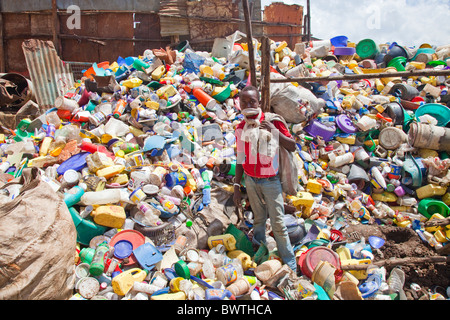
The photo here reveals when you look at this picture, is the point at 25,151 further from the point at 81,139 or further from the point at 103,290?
the point at 103,290

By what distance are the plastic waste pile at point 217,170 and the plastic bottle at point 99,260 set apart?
0.04ft

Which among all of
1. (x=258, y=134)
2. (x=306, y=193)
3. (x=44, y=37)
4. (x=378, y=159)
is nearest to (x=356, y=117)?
(x=378, y=159)

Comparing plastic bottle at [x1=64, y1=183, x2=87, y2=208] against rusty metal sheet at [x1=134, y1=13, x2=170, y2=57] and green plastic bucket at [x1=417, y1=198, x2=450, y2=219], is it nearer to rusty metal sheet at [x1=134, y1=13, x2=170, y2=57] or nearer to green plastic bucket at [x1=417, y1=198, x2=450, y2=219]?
green plastic bucket at [x1=417, y1=198, x2=450, y2=219]

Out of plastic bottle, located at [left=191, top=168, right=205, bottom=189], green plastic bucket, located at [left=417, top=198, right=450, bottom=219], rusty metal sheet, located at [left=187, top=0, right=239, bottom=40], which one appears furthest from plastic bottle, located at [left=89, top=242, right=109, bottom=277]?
rusty metal sheet, located at [left=187, top=0, right=239, bottom=40]

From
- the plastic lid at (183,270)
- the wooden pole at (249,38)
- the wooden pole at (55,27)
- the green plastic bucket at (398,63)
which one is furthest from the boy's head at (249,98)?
the wooden pole at (55,27)

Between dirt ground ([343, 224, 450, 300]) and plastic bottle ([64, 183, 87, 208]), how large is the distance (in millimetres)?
3018

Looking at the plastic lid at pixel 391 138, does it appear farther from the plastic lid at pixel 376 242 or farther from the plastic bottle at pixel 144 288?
the plastic bottle at pixel 144 288

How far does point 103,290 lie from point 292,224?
185 cm

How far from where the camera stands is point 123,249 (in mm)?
2820

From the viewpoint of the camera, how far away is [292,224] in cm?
322

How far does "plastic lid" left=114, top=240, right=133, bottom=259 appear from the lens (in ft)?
9.05

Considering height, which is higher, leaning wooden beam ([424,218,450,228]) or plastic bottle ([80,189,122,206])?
plastic bottle ([80,189,122,206])

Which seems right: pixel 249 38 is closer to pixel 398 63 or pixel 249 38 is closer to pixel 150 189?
pixel 150 189

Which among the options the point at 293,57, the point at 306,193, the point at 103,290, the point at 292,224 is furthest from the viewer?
the point at 293,57
